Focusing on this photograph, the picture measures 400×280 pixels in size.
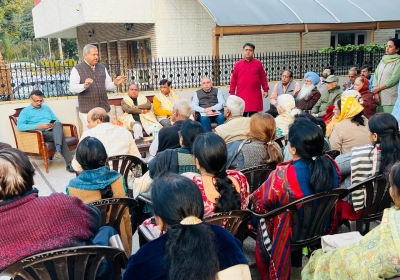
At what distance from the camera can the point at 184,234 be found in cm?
144

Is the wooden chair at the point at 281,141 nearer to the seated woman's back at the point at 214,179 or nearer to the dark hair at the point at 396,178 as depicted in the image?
the seated woman's back at the point at 214,179

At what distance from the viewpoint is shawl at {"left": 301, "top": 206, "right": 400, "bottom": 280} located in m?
1.69

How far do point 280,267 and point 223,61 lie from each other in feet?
23.5

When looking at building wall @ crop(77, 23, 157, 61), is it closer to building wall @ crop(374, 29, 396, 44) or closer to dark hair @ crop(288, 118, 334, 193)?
building wall @ crop(374, 29, 396, 44)

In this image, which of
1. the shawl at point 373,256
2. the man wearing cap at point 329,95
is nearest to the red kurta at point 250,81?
the man wearing cap at point 329,95

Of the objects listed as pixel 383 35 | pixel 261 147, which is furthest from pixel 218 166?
pixel 383 35

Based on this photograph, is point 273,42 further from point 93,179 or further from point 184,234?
point 184,234

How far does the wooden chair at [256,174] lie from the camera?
3.06 meters

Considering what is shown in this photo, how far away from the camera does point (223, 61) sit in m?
9.08

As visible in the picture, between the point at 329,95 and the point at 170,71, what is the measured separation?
12.2 ft

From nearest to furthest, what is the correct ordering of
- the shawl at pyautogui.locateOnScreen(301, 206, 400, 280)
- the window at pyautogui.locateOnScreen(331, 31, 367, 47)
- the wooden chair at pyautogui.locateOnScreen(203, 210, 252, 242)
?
the shawl at pyautogui.locateOnScreen(301, 206, 400, 280) < the wooden chair at pyautogui.locateOnScreen(203, 210, 252, 242) < the window at pyautogui.locateOnScreen(331, 31, 367, 47)

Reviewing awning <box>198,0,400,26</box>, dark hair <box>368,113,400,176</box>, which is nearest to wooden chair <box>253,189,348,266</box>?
dark hair <box>368,113,400,176</box>

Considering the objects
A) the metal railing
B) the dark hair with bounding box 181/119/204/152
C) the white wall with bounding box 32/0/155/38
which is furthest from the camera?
the white wall with bounding box 32/0/155/38

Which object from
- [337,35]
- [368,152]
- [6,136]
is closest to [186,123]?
[368,152]
